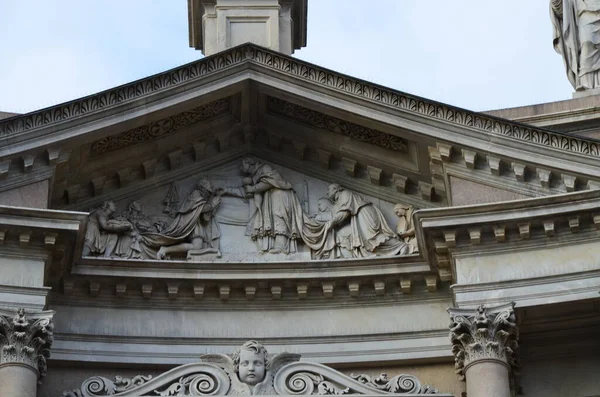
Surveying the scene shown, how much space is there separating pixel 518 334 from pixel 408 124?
325 cm

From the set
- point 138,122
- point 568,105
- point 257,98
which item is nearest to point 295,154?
point 257,98

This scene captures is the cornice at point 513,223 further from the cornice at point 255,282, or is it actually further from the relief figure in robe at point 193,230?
the relief figure in robe at point 193,230

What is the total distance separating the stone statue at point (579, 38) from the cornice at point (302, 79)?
2.93 metres

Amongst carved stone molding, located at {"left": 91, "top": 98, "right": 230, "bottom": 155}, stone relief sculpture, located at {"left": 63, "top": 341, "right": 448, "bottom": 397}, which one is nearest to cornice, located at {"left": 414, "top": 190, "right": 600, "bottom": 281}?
stone relief sculpture, located at {"left": 63, "top": 341, "right": 448, "bottom": 397}

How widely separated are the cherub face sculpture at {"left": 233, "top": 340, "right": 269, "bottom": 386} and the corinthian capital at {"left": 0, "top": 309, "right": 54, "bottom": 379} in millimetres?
2444

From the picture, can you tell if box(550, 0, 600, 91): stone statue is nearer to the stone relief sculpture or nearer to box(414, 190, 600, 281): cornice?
box(414, 190, 600, 281): cornice

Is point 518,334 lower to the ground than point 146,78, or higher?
lower

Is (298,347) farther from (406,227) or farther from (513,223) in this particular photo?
(513,223)

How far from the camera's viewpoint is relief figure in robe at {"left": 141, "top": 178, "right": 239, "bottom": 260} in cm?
2330

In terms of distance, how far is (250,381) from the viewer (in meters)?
21.7

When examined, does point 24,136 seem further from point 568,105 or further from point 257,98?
point 568,105

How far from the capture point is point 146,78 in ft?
75.5

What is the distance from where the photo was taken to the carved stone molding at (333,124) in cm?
2345

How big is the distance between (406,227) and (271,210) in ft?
6.31
